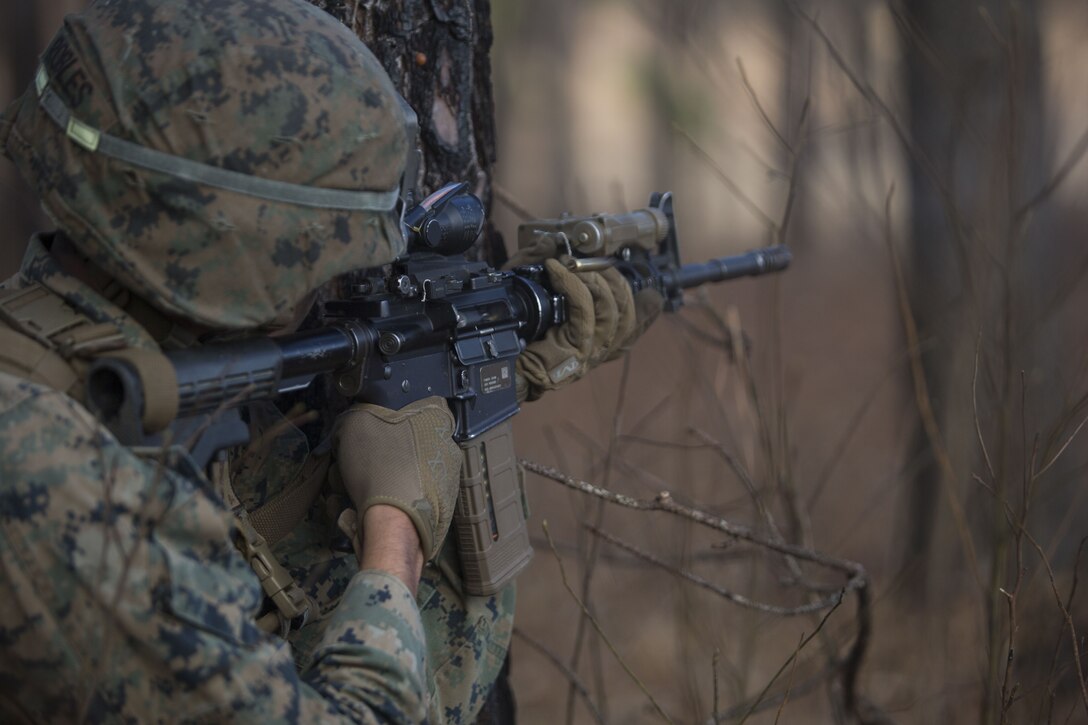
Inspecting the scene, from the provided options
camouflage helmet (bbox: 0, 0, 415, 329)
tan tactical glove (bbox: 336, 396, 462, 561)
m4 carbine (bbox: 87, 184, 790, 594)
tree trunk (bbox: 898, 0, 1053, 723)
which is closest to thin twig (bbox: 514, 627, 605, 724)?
m4 carbine (bbox: 87, 184, 790, 594)

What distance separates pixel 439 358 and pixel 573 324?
0.57m

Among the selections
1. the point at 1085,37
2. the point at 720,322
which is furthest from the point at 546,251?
the point at 1085,37

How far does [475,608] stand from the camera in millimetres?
2383

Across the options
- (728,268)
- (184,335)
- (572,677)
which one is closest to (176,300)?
(184,335)

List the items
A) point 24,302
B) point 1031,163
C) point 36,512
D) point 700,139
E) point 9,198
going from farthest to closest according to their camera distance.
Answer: point 700,139 < point 1031,163 < point 9,198 < point 24,302 < point 36,512

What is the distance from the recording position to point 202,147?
1632mm

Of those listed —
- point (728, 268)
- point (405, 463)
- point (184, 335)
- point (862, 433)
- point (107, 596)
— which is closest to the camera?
point (107, 596)

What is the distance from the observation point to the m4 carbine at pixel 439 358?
5.49ft

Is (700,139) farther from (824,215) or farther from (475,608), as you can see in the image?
(475,608)

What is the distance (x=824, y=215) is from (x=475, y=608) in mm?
11627

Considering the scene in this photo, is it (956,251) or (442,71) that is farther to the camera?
(956,251)

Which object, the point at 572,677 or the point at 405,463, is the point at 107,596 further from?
the point at 572,677

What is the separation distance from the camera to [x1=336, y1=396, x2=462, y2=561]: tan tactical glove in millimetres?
1986

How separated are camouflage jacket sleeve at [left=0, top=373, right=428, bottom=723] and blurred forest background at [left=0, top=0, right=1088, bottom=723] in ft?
2.62
